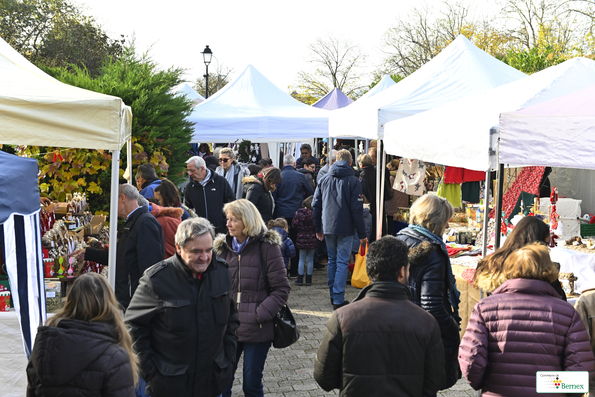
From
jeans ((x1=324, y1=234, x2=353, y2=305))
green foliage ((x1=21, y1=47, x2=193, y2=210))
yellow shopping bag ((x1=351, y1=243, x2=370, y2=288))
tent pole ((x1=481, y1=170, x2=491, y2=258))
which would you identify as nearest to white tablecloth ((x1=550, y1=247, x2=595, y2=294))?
tent pole ((x1=481, y1=170, x2=491, y2=258))

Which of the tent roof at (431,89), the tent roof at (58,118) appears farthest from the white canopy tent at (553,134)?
the tent roof at (431,89)

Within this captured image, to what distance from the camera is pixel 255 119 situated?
10.8m

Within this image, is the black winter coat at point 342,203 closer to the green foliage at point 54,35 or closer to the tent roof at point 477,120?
the tent roof at point 477,120

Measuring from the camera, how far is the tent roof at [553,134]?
3.38 meters

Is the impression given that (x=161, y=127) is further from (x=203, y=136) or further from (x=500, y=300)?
(x=500, y=300)

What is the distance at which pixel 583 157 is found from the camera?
3369 mm

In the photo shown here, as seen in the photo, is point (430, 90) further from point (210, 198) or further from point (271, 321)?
point (271, 321)

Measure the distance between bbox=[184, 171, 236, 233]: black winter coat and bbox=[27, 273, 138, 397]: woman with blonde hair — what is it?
4589mm

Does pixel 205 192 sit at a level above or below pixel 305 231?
above

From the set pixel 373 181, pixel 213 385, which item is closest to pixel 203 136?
pixel 373 181

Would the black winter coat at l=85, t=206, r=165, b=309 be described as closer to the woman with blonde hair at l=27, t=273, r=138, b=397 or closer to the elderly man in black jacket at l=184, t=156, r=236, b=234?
the woman with blonde hair at l=27, t=273, r=138, b=397

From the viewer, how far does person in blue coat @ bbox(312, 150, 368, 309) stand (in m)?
6.66

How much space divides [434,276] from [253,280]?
1.14m

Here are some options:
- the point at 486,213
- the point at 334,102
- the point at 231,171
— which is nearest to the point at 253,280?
the point at 486,213
